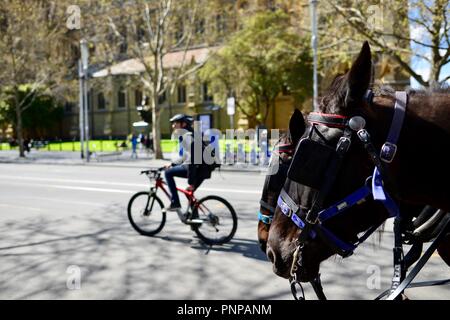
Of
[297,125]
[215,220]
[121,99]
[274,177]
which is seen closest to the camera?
[297,125]

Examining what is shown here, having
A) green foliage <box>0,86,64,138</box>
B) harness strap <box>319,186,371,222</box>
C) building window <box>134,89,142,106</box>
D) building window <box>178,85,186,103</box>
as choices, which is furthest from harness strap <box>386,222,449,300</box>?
building window <box>134,89,142,106</box>

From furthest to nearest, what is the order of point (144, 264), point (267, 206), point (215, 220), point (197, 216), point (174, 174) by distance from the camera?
point (174, 174) < point (197, 216) < point (215, 220) < point (144, 264) < point (267, 206)

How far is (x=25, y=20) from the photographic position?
30078 millimetres

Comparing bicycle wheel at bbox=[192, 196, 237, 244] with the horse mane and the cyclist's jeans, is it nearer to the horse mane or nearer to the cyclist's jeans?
the cyclist's jeans

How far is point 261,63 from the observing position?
3719 cm

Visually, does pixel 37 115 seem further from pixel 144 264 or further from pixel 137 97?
pixel 144 264

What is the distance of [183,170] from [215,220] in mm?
1017

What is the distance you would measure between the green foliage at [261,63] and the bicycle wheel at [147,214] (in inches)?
1074

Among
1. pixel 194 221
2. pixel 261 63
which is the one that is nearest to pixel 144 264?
pixel 194 221

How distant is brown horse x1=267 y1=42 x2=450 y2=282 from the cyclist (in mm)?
5723

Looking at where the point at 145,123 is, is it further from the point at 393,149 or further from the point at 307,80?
the point at 393,149

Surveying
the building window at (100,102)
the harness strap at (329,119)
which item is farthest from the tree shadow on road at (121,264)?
the building window at (100,102)

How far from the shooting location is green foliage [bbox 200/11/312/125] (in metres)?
35.7
